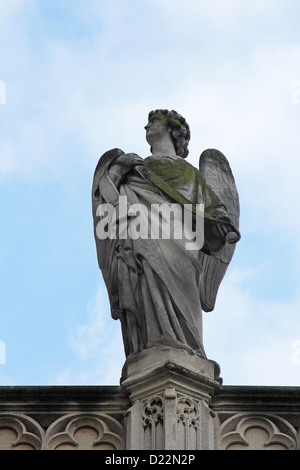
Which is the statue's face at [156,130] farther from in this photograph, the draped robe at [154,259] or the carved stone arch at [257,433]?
the carved stone arch at [257,433]

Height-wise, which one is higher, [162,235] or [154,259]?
[162,235]

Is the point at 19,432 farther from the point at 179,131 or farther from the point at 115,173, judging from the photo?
the point at 179,131

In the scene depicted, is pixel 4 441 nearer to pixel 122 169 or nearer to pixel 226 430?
pixel 226 430

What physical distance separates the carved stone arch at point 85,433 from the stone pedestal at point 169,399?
0.87 ft

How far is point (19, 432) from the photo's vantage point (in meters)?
16.2

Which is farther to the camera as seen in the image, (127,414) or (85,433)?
(85,433)

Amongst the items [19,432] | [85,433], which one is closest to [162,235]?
[85,433]

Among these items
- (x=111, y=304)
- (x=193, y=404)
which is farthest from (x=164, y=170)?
(x=193, y=404)

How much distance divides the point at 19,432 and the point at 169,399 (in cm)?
154

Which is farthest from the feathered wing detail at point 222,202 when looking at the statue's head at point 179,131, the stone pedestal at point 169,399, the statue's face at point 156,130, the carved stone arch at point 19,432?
the carved stone arch at point 19,432

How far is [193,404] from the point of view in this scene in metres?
15.9

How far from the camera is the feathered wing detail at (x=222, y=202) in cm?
1736
